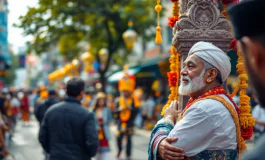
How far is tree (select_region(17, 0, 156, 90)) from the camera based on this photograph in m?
16.2

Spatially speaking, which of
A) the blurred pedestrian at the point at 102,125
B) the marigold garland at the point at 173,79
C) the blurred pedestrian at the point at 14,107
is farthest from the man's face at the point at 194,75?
the blurred pedestrian at the point at 14,107

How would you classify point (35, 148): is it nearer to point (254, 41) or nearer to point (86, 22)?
point (86, 22)

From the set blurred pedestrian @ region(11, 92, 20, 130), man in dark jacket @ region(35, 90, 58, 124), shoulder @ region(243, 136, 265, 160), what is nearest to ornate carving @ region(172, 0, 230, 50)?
shoulder @ region(243, 136, 265, 160)

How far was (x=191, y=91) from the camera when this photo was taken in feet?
9.69

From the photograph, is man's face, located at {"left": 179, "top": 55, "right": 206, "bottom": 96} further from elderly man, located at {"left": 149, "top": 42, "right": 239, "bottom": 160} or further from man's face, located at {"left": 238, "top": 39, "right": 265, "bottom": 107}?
man's face, located at {"left": 238, "top": 39, "right": 265, "bottom": 107}

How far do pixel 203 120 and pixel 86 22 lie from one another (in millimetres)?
15402

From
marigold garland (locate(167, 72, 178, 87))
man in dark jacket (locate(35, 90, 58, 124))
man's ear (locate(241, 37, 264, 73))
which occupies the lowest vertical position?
man in dark jacket (locate(35, 90, 58, 124))

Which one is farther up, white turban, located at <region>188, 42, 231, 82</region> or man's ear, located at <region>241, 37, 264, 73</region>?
man's ear, located at <region>241, 37, 264, 73</region>

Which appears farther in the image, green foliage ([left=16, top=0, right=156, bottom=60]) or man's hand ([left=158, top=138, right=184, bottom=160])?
green foliage ([left=16, top=0, right=156, bottom=60])

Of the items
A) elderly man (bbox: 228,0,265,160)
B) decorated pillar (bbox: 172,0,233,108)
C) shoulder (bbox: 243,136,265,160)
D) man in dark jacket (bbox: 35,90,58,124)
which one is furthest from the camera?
man in dark jacket (bbox: 35,90,58,124)

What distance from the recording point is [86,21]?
1753 cm

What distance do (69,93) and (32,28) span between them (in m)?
12.4

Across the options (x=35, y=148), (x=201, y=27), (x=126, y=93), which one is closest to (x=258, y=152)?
(x=201, y=27)

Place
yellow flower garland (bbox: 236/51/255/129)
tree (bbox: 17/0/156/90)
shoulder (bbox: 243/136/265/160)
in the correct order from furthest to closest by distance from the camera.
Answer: tree (bbox: 17/0/156/90)
yellow flower garland (bbox: 236/51/255/129)
shoulder (bbox: 243/136/265/160)
